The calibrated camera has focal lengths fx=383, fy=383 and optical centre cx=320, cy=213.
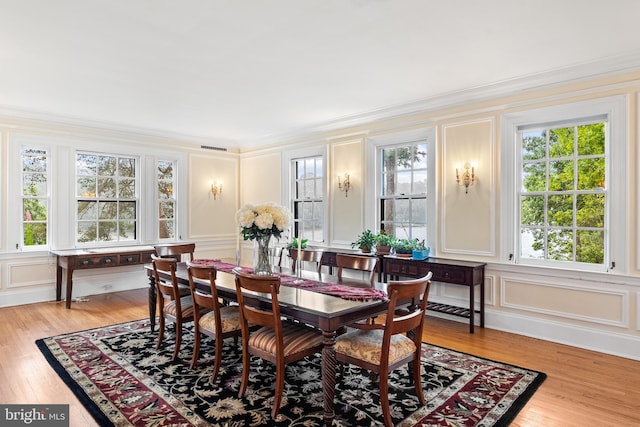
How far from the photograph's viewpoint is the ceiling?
2648mm

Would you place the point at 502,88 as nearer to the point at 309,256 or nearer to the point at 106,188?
the point at 309,256

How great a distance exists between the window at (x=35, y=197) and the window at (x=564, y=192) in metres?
6.41

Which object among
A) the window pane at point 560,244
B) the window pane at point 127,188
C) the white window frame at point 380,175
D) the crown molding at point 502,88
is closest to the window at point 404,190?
the white window frame at point 380,175

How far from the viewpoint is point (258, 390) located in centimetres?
277

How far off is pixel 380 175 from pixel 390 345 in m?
3.41

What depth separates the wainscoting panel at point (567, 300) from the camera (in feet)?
11.7

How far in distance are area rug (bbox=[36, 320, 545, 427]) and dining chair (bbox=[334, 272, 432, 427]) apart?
0.91 feet

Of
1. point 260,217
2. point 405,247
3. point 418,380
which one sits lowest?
point 418,380

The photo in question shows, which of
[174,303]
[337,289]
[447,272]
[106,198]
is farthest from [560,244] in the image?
[106,198]

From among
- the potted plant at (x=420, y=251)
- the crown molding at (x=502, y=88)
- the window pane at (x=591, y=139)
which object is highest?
the crown molding at (x=502, y=88)

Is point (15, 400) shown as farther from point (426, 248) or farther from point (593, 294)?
point (593, 294)

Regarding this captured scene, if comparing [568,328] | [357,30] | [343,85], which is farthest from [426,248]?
[357,30]

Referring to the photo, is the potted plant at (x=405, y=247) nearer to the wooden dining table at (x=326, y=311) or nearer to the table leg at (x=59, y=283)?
→ the wooden dining table at (x=326, y=311)

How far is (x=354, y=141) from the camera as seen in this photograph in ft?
18.7
